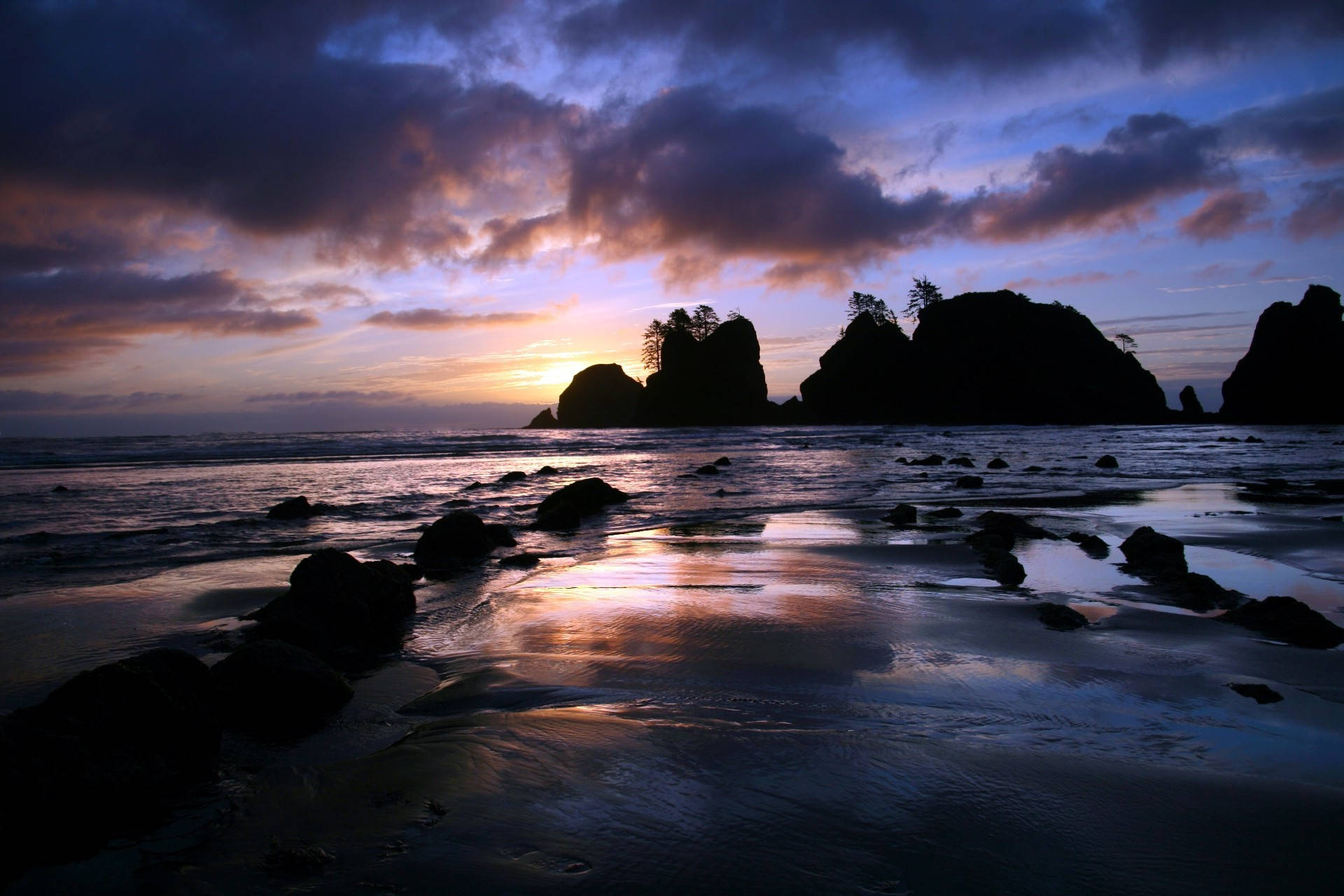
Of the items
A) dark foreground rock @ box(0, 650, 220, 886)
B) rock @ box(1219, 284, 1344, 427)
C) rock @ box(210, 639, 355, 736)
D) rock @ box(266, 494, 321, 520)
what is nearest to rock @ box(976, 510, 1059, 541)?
rock @ box(210, 639, 355, 736)

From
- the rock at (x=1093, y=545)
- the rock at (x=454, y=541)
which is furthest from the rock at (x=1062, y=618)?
the rock at (x=454, y=541)

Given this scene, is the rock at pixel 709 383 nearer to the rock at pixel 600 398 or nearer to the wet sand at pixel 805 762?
the rock at pixel 600 398

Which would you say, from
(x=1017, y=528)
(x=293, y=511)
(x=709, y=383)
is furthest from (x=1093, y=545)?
(x=709, y=383)

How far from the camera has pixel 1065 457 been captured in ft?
83.7

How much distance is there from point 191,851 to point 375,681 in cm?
195

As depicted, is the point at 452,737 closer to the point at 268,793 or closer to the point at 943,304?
the point at 268,793

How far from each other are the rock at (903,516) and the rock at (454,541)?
598 cm

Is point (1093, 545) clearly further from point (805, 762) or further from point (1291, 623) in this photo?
point (805, 762)

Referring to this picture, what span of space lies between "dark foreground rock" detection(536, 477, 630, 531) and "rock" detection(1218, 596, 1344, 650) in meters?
8.73

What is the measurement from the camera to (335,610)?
209 inches

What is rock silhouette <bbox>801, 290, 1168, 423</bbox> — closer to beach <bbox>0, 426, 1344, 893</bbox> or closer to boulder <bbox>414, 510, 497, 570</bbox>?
beach <bbox>0, 426, 1344, 893</bbox>

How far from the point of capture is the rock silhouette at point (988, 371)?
84.6 metres

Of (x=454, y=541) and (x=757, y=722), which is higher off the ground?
(x=454, y=541)

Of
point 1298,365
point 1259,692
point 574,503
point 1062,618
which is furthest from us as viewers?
point 1298,365
